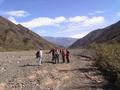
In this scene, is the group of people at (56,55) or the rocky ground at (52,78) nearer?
the rocky ground at (52,78)

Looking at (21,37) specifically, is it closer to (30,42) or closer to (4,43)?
(30,42)

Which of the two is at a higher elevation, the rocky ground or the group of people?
the group of people

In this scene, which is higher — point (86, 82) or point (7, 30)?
point (7, 30)

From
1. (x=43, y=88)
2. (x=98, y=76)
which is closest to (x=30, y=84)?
(x=43, y=88)

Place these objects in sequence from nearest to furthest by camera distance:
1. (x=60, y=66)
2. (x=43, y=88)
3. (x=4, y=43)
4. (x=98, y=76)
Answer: (x=43, y=88) < (x=98, y=76) < (x=60, y=66) < (x=4, y=43)

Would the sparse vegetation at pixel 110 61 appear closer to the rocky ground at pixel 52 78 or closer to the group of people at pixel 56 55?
the rocky ground at pixel 52 78

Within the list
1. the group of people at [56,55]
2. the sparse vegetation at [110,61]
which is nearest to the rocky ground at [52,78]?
the sparse vegetation at [110,61]

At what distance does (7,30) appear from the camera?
189 meters

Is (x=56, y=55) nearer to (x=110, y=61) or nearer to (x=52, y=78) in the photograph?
(x=52, y=78)

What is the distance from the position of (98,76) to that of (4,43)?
14258cm

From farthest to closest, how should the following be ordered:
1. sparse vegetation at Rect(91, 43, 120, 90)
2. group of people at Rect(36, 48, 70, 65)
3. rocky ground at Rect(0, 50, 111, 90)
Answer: group of people at Rect(36, 48, 70, 65), sparse vegetation at Rect(91, 43, 120, 90), rocky ground at Rect(0, 50, 111, 90)

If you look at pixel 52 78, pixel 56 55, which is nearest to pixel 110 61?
pixel 52 78

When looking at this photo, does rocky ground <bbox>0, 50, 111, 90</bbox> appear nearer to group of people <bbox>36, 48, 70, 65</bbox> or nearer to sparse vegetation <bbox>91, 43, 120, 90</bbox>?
sparse vegetation <bbox>91, 43, 120, 90</bbox>

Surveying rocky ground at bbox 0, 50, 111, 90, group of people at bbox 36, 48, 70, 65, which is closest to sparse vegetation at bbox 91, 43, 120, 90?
rocky ground at bbox 0, 50, 111, 90
